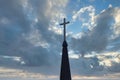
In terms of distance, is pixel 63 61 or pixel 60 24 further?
pixel 60 24

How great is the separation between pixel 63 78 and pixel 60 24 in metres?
8.22

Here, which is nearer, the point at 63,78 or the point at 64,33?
the point at 63,78

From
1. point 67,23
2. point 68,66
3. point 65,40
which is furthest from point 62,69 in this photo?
point 67,23

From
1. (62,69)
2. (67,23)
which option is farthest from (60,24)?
(62,69)

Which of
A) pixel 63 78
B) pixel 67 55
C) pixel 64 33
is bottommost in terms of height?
pixel 63 78

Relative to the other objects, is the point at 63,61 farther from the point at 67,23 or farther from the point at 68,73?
the point at 67,23

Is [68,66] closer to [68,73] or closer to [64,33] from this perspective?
[68,73]

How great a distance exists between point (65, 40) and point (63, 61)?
10.1 feet

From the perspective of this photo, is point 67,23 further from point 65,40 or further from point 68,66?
point 68,66

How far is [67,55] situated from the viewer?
128ft

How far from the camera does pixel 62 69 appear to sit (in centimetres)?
3831

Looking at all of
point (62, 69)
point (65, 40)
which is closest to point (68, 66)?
point (62, 69)

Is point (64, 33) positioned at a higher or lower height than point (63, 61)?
higher

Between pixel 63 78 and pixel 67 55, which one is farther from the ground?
pixel 67 55
